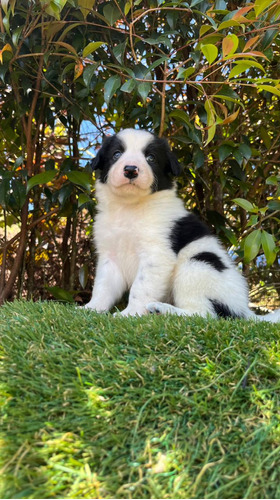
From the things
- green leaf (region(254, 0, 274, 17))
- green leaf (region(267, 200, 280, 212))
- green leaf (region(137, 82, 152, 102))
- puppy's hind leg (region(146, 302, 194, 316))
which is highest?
green leaf (region(254, 0, 274, 17))

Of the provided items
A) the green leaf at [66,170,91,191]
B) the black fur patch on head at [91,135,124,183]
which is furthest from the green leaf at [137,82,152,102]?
the green leaf at [66,170,91,191]

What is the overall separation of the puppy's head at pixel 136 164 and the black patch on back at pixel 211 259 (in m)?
0.58

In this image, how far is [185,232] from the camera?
11.7ft

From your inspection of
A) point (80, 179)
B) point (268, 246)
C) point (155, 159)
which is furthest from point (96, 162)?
point (268, 246)

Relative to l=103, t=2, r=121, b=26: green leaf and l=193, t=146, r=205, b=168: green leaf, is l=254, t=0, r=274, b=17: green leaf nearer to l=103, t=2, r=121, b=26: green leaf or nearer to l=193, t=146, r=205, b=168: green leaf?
l=103, t=2, r=121, b=26: green leaf

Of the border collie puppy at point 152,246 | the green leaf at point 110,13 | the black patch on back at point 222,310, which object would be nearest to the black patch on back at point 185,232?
the border collie puppy at point 152,246

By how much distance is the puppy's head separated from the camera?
11.1 feet

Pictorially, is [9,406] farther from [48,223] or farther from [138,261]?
[48,223]

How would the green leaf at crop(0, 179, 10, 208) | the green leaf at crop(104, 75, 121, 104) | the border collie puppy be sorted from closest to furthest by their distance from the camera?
the green leaf at crop(104, 75, 121, 104), the border collie puppy, the green leaf at crop(0, 179, 10, 208)

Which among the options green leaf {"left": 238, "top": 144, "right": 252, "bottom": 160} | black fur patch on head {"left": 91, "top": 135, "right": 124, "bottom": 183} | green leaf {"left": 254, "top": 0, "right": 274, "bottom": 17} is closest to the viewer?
green leaf {"left": 254, "top": 0, "right": 274, "bottom": 17}

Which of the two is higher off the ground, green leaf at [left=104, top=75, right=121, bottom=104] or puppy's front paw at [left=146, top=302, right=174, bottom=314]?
green leaf at [left=104, top=75, right=121, bottom=104]

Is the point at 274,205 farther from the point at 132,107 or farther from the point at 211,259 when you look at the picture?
the point at 132,107

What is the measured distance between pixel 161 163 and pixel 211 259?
2.64 feet

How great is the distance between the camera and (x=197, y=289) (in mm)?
3273
